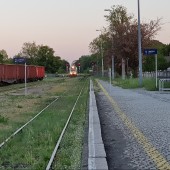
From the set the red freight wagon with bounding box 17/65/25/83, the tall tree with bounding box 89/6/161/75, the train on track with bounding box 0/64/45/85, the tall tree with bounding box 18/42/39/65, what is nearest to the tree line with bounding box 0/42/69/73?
the tall tree with bounding box 18/42/39/65

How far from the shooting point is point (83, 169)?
7.71 meters

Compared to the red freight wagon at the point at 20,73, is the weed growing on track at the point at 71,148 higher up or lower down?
lower down

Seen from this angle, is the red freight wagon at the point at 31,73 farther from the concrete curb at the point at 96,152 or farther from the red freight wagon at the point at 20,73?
the concrete curb at the point at 96,152

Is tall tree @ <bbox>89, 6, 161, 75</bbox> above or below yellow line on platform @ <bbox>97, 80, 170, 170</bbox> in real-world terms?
above

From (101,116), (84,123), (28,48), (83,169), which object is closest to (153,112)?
(101,116)

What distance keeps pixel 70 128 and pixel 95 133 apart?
7.85 ft

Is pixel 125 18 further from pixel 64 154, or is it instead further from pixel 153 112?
pixel 64 154

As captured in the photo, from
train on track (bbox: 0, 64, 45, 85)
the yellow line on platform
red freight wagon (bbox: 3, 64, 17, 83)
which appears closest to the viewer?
the yellow line on platform

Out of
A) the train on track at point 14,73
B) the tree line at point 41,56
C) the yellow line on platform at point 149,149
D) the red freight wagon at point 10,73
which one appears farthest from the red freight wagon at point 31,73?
the tree line at point 41,56

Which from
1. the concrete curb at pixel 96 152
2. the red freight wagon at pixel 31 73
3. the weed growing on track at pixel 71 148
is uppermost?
the red freight wagon at pixel 31 73

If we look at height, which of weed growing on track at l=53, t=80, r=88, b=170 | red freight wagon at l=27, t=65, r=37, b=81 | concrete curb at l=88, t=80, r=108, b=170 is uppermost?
red freight wagon at l=27, t=65, r=37, b=81

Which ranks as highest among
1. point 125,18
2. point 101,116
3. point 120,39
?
point 125,18

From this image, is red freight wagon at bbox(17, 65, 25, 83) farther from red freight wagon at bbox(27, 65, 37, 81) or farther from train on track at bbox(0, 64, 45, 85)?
red freight wagon at bbox(27, 65, 37, 81)

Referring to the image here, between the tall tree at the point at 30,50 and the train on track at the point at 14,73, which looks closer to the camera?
the train on track at the point at 14,73
